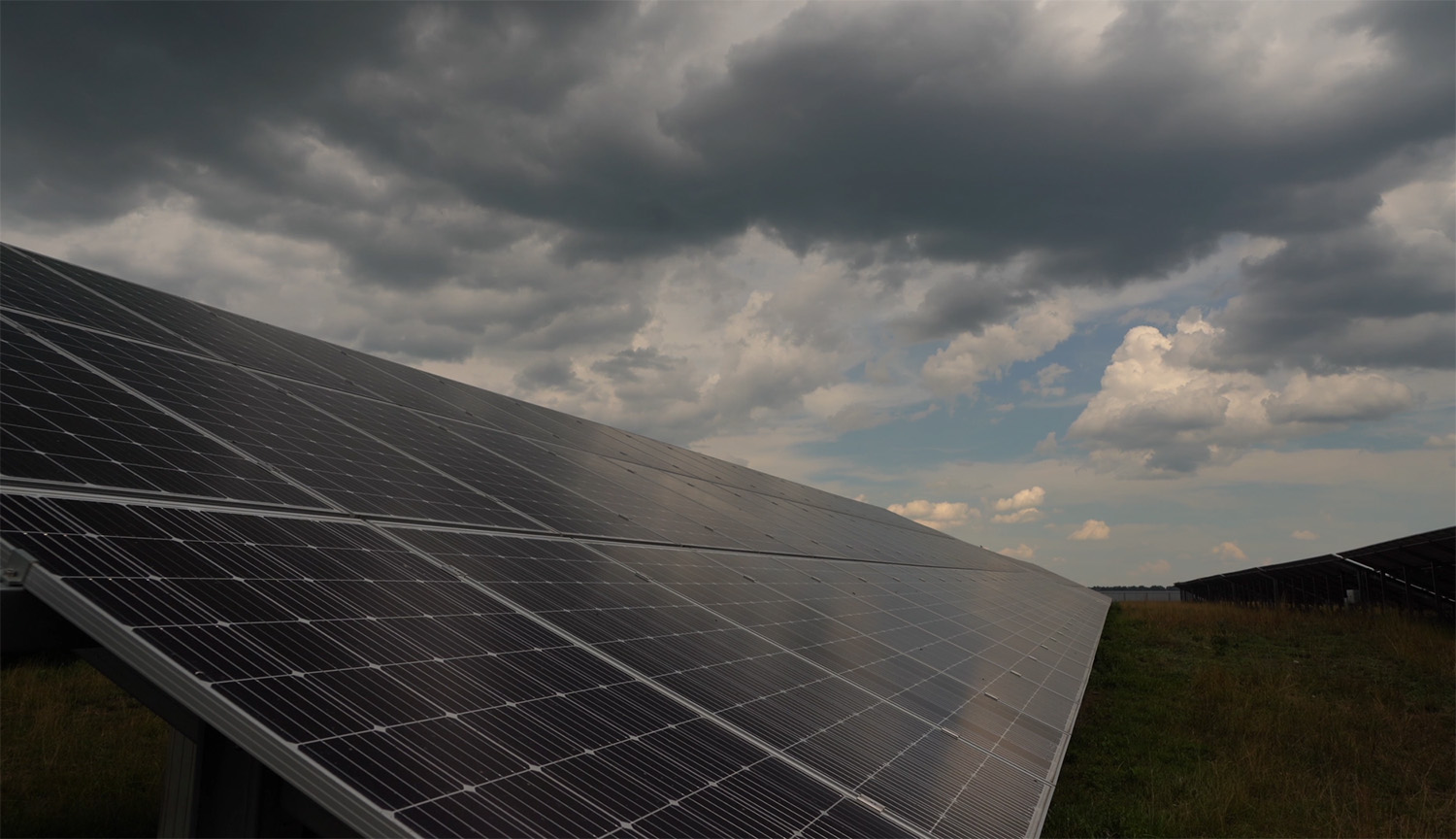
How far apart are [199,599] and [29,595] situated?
77 centimetres

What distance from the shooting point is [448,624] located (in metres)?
6.23

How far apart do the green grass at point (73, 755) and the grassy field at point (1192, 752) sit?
0.03 meters

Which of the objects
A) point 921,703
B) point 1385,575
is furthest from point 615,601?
point 1385,575

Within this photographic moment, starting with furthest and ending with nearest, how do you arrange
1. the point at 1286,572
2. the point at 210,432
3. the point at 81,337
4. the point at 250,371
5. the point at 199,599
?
the point at 1286,572, the point at 250,371, the point at 81,337, the point at 210,432, the point at 199,599

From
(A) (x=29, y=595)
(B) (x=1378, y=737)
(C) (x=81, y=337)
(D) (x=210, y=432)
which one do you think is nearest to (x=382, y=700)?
(A) (x=29, y=595)

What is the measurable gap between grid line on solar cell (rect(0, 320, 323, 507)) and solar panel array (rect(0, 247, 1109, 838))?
38mm

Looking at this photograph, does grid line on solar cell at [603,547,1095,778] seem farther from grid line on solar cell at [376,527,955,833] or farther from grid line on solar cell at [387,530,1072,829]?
grid line on solar cell at [376,527,955,833]

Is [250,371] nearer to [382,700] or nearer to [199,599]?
[199,599]

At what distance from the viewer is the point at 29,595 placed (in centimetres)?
455

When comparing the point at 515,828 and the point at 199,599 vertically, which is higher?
the point at 199,599

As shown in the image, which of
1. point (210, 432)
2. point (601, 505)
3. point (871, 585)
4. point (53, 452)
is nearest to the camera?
point (53, 452)

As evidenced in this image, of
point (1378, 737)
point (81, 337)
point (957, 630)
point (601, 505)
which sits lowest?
point (1378, 737)

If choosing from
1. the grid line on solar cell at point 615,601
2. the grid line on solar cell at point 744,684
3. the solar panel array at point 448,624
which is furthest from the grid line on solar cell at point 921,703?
the grid line on solar cell at point 615,601

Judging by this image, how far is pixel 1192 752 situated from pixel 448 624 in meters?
14.9
